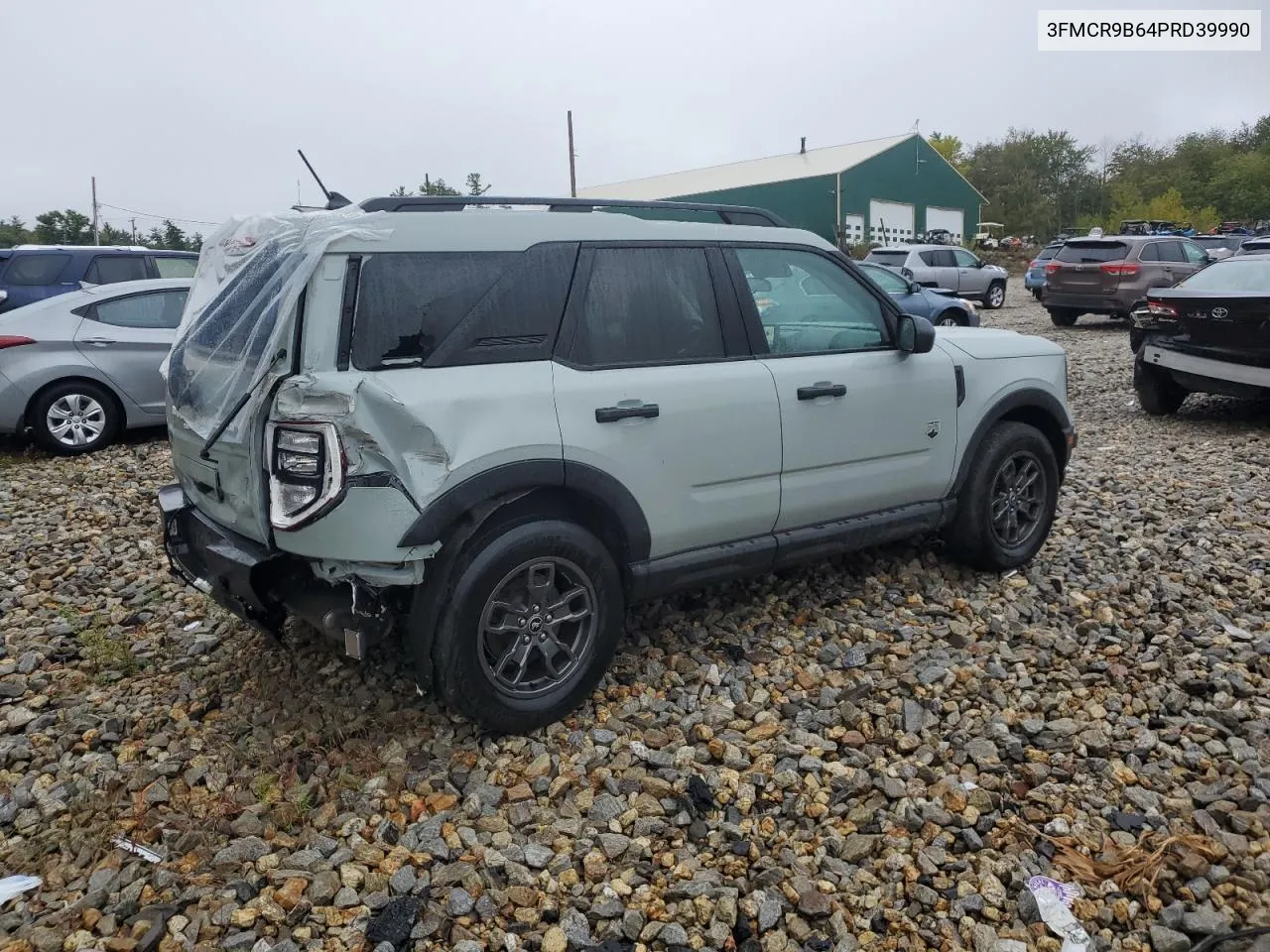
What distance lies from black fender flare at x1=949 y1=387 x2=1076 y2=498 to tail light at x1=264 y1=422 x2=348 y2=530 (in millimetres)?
3135

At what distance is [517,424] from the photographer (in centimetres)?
337

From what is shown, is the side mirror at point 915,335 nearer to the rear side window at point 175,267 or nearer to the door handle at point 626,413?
the door handle at point 626,413

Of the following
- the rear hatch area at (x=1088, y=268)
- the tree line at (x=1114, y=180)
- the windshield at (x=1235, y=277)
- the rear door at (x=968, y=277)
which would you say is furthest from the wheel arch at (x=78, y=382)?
the tree line at (x=1114, y=180)

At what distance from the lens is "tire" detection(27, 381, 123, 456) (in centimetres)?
821

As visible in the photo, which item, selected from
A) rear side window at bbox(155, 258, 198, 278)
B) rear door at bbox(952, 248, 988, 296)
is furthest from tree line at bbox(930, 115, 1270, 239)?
rear side window at bbox(155, 258, 198, 278)

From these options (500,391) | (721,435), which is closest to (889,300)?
(721,435)

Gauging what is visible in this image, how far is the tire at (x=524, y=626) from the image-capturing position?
10.9 feet

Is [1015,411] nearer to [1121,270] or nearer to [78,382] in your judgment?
[78,382]

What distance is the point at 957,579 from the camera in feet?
16.7

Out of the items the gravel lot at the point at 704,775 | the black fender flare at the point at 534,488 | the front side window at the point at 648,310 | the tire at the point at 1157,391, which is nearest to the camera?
the gravel lot at the point at 704,775

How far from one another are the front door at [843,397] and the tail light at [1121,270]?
14.2 meters

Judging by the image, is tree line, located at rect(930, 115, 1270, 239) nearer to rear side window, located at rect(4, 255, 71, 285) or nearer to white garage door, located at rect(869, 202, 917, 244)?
white garage door, located at rect(869, 202, 917, 244)

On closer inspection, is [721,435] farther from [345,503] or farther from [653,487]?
[345,503]

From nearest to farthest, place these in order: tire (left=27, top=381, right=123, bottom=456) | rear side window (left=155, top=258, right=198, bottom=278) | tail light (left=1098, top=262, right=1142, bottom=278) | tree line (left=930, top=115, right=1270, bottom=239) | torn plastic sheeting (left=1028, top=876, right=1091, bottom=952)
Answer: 1. torn plastic sheeting (left=1028, top=876, right=1091, bottom=952)
2. tire (left=27, top=381, right=123, bottom=456)
3. rear side window (left=155, top=258, right=198, bottom=278)
4. tail light (left=1098, top=262, right=1142, bottom=278)
5. tree line (left=930, top=115, right=1270, bottom=239)
